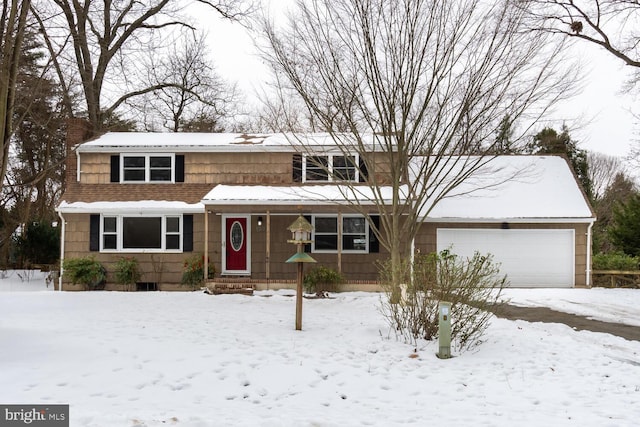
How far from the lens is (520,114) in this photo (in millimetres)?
10984

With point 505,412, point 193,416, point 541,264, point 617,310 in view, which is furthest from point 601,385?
point 541,264

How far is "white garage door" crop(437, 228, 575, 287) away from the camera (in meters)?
17.4

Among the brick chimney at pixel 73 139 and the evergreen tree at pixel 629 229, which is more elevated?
the brick chimney at pixel 73 139

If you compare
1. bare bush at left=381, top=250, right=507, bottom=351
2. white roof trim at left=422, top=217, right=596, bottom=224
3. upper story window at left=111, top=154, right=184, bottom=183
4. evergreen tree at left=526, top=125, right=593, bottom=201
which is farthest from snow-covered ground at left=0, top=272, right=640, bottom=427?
evergreen tree at left=526, top=125, right=593, bottom=201

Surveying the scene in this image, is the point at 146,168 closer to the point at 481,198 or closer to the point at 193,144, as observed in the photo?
the point at 193,144

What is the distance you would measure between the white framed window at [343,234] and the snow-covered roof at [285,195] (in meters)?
1.07

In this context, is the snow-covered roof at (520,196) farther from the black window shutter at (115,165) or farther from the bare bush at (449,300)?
the black window shutter at (115,165)

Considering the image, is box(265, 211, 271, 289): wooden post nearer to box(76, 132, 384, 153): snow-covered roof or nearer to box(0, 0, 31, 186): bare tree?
box(76, 132, 384, 153): snow-covered roof

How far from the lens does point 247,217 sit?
55.3 feet

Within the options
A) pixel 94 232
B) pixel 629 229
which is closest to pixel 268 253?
pixel 94 232

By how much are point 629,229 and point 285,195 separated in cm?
1412

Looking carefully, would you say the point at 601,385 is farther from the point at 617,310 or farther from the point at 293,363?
the point at 617,310

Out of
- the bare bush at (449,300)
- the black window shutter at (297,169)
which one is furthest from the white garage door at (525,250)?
the bare bush at (449,300)

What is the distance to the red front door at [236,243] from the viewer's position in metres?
16.7
